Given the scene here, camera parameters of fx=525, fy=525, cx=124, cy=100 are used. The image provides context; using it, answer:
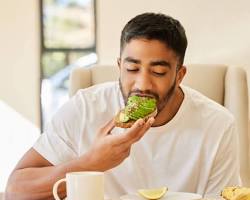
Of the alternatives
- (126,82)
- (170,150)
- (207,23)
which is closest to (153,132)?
(170,150)

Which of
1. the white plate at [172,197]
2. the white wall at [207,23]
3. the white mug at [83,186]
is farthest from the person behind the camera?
the white wall at [207,23]

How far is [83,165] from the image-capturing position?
127cm

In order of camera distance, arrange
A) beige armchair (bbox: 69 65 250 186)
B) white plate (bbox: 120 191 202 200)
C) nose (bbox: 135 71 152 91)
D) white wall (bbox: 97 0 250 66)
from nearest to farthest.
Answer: white plate (bbox: 120 191 202 200)
nose (bbox: 135 71 152 91)
beige armchair (bbox: 69 65 250 186)
white wall (bbox: 97 0 250 66)

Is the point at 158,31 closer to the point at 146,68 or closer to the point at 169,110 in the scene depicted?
the point at 146,68

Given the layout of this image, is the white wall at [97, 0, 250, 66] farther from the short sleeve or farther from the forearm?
the forearm

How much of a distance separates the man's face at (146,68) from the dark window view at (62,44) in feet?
5.42

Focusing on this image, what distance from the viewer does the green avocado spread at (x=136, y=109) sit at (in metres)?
1.32

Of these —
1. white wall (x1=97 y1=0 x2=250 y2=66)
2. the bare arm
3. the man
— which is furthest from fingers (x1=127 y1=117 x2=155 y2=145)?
white wall (x1=97 y1=0 x2=250 y2=66)

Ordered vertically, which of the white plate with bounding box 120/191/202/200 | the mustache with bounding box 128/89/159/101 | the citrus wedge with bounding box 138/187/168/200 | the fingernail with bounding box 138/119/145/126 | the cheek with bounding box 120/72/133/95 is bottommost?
the white plate with bounding box 120/191/202/200

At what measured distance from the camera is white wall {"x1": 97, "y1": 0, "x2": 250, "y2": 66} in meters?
2.66

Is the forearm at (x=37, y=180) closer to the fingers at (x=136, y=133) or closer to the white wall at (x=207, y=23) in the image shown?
the fingers at (x=136, y=133)

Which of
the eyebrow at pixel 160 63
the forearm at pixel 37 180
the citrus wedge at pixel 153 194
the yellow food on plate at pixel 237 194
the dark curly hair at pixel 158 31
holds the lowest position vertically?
the forearm at pixel 37 180

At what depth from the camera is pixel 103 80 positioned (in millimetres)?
1909

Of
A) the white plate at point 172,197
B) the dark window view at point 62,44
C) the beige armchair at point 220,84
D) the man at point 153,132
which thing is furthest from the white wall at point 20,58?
the white plate at point 172,197
